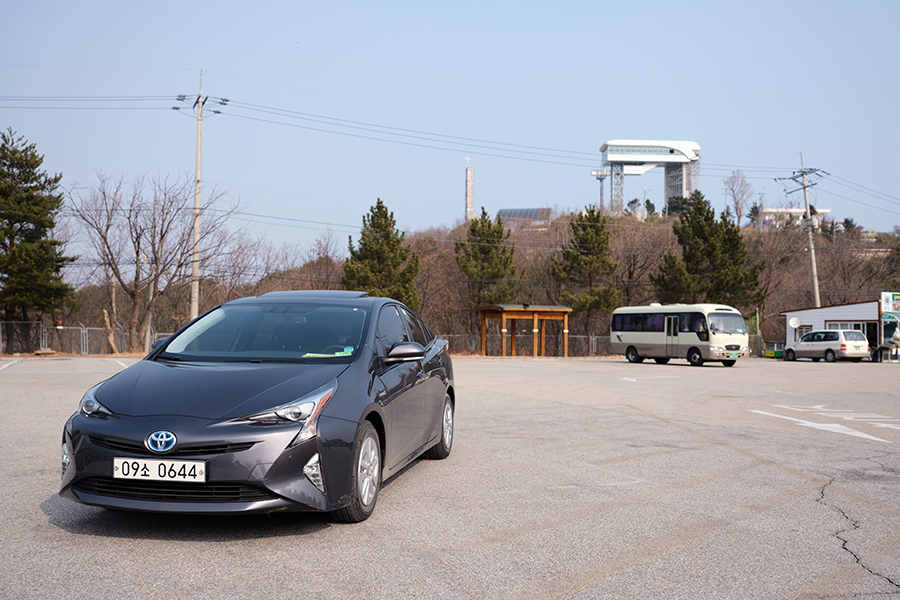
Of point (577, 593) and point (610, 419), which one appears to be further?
point (610, 419)

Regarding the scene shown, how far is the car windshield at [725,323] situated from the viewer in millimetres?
34875

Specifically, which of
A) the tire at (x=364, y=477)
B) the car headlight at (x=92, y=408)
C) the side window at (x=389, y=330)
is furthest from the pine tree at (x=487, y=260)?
the car headlight at (x=92, y=408)

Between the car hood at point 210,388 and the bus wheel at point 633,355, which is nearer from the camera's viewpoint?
the car hood at point 210,388

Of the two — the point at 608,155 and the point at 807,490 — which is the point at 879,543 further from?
the point at 608,155

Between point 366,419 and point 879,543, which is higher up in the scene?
point 366,419

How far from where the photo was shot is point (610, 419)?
12.0 metres

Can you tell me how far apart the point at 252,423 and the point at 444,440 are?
134 inches

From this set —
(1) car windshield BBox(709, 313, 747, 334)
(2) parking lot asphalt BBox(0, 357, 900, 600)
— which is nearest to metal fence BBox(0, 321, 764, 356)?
(1) car windshield BBox(709, 313, 747, 334)

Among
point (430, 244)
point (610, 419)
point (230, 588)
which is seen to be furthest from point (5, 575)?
point (430, 244)

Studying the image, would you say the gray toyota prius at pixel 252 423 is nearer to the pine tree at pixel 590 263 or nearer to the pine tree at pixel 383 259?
the pine tree at pixel 383 259

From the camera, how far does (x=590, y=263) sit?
2154 inches

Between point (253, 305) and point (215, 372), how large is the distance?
4.67 ft

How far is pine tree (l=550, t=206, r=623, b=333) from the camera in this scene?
5475 cm

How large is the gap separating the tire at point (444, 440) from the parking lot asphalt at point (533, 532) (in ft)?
0.82
